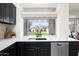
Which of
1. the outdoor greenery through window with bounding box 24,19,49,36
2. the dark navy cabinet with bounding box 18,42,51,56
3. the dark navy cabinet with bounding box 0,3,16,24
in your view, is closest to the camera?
the dark navy cabinet with bounding box 0,3,16,24

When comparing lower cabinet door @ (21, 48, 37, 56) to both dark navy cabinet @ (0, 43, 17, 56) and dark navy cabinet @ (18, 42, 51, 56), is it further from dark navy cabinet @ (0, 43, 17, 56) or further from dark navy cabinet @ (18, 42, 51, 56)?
dark navy cabinet @ (0, 43, 17, 56)

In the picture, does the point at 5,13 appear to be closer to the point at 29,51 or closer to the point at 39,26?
the point at 29,51

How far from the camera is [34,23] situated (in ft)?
16.6

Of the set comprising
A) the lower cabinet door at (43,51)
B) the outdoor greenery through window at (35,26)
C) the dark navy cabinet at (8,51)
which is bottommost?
the lower cabinet door at (43,51)

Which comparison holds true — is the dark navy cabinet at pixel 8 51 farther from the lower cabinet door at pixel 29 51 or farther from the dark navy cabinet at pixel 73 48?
the dark navy cabinet at pixel 73 48

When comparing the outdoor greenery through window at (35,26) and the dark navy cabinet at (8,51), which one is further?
the outdoor greenery through window at (35,26)

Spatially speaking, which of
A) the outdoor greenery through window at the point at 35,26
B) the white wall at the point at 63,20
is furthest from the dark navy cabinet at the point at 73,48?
the outdoor greenery through window at the point at 35,26

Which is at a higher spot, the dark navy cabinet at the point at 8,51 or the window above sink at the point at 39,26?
the window above sink at the point at 39,26

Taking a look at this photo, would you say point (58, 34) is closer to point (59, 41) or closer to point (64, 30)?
point (64, 30)

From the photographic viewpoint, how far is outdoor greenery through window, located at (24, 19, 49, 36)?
16.3 ft

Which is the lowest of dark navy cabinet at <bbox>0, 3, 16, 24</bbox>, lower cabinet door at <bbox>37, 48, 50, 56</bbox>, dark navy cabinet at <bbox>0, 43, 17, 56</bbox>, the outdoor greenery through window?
lower cabinet door at <bbox>37, 48, 50, 56</bbox>

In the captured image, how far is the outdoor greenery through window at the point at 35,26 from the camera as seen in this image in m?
4.98

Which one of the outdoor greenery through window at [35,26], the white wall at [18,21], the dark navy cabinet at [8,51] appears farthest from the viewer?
the outdoor greenery through window at [35,26]

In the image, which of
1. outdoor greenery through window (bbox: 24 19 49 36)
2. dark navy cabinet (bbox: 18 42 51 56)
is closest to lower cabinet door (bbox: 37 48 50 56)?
dark navy cabinet (bbox: 18 42 51 56)
